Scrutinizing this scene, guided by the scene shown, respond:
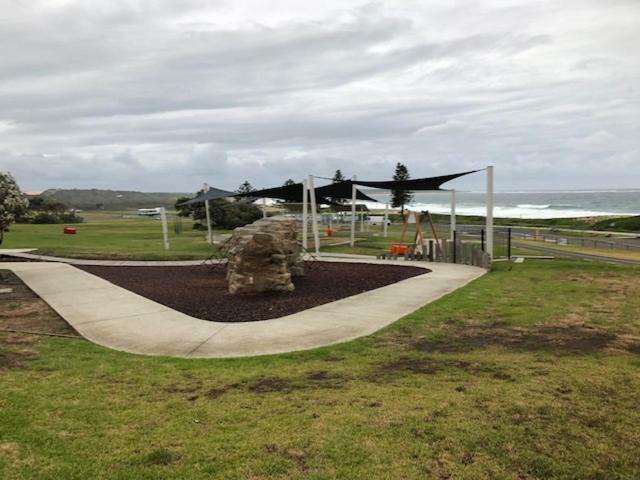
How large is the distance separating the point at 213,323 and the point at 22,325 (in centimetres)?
305

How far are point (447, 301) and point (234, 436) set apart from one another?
6515mm

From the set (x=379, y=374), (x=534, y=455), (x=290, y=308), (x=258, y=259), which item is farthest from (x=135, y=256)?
(x=534, y=455)

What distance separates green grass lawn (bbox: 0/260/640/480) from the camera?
3.64m

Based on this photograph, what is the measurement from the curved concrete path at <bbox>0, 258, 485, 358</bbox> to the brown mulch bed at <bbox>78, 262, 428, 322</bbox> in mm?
408

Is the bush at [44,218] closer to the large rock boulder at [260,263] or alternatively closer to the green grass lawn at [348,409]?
the large rock boulder at [260,263]

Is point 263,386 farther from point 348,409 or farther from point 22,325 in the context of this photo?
point 22,325

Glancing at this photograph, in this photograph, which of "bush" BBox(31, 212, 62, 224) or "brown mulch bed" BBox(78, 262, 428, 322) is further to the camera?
"bush" BBox(31, 212, 62, 224)

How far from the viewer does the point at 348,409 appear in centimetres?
462

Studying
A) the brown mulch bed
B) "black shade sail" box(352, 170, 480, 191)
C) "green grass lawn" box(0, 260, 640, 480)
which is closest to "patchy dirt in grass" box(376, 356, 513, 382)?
"green grass lawn" box(0, 260, 640, 480)

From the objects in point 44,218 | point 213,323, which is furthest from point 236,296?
point 44,218

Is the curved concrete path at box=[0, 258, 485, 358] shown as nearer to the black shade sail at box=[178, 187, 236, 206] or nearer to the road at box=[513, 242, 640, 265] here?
the road at box=[513, 242, 640, 265]

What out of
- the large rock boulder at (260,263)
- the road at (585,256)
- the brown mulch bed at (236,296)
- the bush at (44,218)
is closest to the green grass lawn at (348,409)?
the brown mulch bed at (236,296)

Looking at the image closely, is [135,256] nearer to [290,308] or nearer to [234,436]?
[290,308]

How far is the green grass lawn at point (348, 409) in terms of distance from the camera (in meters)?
3.64
